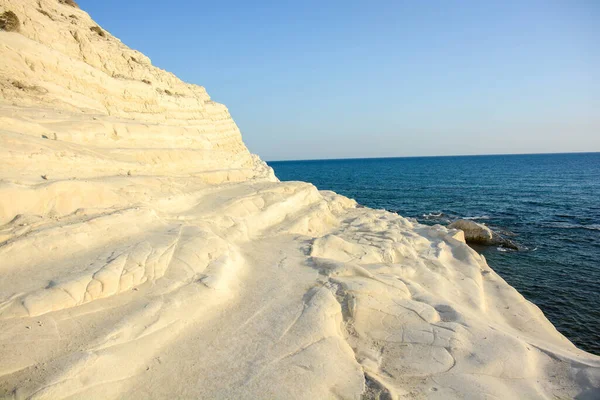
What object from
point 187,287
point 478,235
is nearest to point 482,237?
point 478,235

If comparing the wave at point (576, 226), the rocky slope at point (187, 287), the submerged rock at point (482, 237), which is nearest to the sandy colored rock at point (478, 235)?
the submerged rock at point (482, 237)

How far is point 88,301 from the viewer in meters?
5.82

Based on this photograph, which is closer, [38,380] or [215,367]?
[38,380]

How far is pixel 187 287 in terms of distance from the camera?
6711mm

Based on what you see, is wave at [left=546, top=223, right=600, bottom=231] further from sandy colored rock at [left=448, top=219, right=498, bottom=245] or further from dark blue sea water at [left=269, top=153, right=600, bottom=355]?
sandy colored rock at [left=448, top=219, right=498, bottom=245]

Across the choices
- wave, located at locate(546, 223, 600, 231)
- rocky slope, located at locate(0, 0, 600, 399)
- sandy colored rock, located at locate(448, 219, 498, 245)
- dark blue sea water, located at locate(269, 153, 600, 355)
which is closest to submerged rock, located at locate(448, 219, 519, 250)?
sandy colored rock, located at locate(448, 219, 498, 245)

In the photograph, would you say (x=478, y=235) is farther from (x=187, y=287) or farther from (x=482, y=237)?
(x=187, y=287)

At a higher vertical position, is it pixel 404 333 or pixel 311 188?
pixel 311 188

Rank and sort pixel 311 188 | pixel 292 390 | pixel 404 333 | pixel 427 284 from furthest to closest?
pixel 311 188 < pixel 427 284 < pixel 404 333 < pixel 292 390

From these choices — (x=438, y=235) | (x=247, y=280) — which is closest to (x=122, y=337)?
(x=247, y=280)

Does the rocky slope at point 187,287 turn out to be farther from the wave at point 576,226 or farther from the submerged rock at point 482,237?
the wave at point 576,226

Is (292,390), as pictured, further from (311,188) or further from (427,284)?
(311,188)

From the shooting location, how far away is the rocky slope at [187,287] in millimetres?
5090

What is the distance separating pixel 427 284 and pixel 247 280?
5499mm
